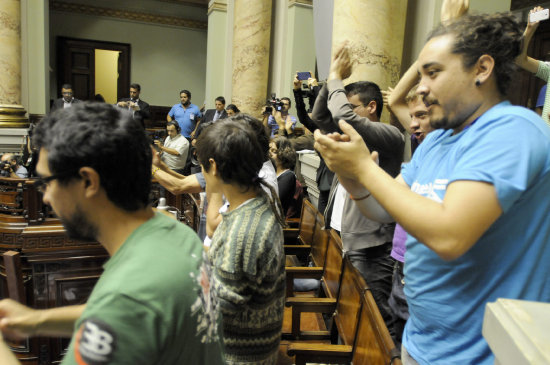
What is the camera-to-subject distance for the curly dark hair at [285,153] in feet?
13.1

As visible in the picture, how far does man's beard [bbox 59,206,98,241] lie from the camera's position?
94 cm

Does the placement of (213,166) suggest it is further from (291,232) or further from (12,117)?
(12,117)

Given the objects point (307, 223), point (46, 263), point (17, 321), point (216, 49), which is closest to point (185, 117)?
point (216, 49)

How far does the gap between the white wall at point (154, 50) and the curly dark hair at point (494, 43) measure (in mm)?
13739

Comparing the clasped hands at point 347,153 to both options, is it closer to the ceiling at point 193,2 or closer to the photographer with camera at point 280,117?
the photographer with camera at point 280,117

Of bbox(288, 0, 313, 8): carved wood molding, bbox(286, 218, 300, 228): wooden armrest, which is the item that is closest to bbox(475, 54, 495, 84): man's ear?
bbox(286, 218, 300, 228): wooden armrest

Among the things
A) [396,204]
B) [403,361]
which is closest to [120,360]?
[396,204]

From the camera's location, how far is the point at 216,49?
31.3 feet

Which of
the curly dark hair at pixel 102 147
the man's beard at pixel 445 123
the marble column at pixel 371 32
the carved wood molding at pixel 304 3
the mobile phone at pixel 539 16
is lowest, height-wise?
the curly dark hair at pixel 102 147

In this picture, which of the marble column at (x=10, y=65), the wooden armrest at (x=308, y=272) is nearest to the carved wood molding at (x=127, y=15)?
the marble column at (x=10, y=65)

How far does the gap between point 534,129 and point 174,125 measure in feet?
19.7

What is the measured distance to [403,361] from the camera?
1.27 meters

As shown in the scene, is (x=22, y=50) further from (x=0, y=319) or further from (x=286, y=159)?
(x=0, y=319)

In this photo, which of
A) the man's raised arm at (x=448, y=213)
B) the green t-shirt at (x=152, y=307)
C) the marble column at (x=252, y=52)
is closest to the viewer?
the green t-shirt at (x=152, y=307)
